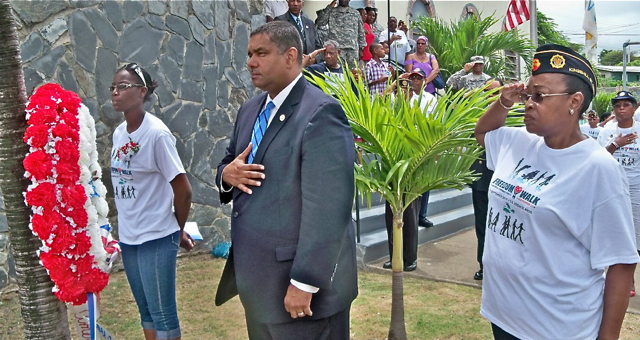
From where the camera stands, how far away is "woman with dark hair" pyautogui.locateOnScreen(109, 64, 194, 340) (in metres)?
3.69

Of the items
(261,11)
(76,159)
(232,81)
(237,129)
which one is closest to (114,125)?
(232,81)

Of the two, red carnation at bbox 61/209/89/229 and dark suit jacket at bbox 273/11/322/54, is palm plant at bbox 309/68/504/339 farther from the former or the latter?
dark suit jacket at bbox 273/11/322/54

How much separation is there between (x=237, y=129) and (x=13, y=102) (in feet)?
3.62

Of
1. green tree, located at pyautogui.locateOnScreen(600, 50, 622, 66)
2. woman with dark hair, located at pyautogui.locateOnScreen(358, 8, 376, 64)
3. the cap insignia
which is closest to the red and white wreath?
the cap insignia

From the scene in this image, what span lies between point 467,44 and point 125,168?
1087 cm

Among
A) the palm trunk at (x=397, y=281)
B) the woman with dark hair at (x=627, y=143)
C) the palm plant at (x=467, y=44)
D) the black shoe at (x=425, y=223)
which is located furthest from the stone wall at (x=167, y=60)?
the palm plant at (x=467, y=44)

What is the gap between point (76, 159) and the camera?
10.6 ft

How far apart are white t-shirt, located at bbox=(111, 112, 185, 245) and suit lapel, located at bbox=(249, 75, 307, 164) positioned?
1.23 m

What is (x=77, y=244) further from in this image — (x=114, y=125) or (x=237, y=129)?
(x=114, y=125)

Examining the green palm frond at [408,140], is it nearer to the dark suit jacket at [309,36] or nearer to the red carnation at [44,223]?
the red carnation at [44,223]

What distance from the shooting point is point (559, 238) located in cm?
246

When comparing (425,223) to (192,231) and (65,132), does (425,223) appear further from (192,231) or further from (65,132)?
(65,132)

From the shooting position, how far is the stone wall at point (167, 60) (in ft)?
20.6

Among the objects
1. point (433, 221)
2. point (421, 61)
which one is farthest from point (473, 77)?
point (421, 61)
